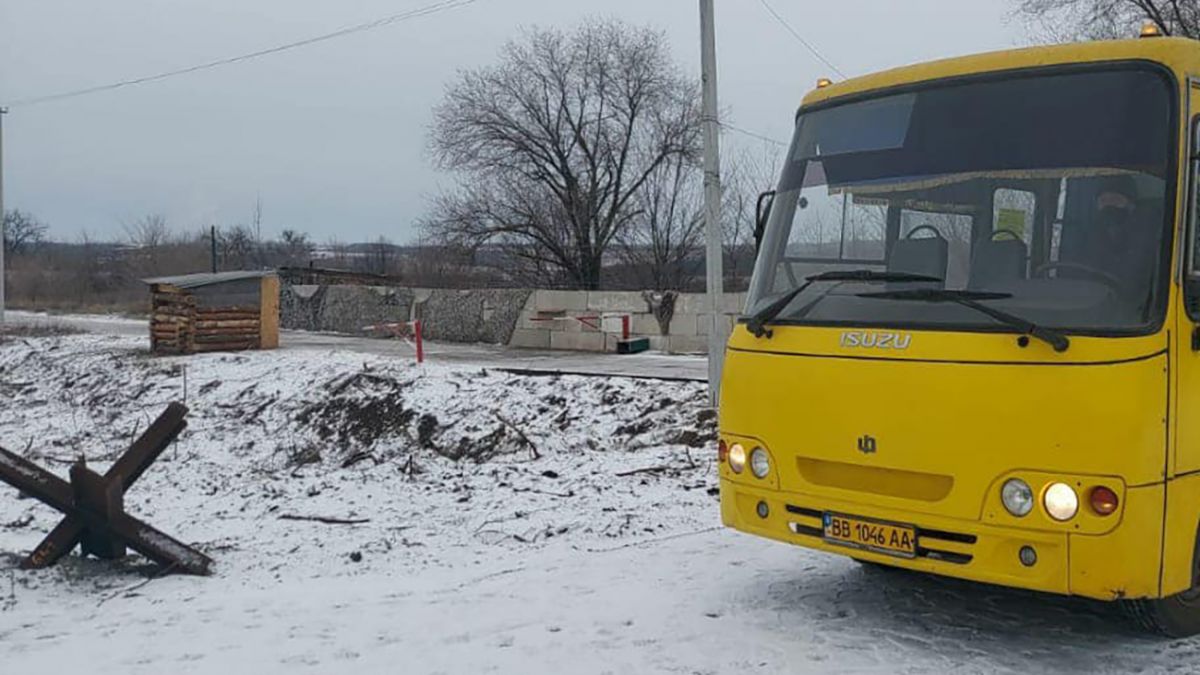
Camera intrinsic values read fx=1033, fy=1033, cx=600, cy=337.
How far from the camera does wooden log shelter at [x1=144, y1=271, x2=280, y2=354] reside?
22.3 meters

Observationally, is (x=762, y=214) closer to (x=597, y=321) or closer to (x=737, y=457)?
(x=737, y=457)

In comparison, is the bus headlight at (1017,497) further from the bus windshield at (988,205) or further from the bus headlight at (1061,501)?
the bus windshield at (988,205)

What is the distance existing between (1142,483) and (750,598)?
252 cm

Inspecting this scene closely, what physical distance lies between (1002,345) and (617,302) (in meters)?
19.2

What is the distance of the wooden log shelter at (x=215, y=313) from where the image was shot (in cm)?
2234

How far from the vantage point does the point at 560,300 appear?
2484 centimetres

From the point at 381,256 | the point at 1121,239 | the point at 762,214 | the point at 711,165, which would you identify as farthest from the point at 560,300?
the point at 381,256

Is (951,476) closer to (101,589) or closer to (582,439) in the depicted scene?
(101,589)

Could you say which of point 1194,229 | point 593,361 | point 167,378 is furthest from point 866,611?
point 167,378

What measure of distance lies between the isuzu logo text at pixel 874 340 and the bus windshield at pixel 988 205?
7 centimetres

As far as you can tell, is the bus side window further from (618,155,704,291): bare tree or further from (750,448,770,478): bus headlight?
(618,155,704,291): bare tree

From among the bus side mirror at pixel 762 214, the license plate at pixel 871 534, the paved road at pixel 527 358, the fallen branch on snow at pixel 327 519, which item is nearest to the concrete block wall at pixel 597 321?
the paved road at pixel 527 358

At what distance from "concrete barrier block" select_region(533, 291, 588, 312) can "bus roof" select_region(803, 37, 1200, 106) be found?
1848cm

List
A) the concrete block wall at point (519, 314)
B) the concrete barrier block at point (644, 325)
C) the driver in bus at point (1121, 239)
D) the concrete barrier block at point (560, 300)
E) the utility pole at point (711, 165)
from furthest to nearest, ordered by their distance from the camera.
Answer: the concrete barrier block at point (560, 300)
the concrete barrier block at point (644, 325)
the concrete block wall at point (519, 314)
the utility pole at point (711, 165)
the driver in bus at point (1121, 239)
